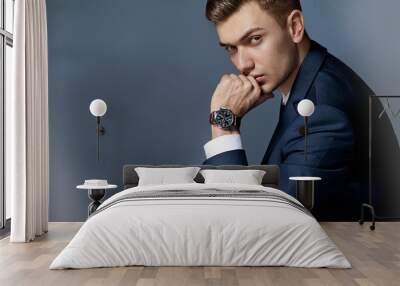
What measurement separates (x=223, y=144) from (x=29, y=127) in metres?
2.41

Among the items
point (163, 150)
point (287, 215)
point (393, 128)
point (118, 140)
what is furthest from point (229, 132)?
point (287, 215)

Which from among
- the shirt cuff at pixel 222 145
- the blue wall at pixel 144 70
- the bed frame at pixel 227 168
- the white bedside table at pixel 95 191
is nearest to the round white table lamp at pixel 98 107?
the blue wall at pixel 144 70

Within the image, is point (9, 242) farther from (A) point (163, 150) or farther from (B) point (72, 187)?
(A) point (163, 150)

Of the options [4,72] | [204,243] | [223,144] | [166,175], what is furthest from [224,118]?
[204,243]

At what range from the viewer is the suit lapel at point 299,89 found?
7.50m

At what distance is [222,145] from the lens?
7.56m

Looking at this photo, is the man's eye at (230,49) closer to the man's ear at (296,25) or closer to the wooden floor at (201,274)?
the man's ear at (296,25)

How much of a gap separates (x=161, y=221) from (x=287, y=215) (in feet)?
3.29

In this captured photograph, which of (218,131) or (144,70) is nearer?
(218,131)

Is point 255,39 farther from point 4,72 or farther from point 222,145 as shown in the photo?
point 4,72

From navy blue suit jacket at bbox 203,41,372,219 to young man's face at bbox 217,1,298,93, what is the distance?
247 millimetres

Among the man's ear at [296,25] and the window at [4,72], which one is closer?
the window at [4,72]

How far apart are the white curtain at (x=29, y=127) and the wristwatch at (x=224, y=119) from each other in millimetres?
2038

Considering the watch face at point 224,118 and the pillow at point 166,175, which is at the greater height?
the watch face at point 224,118
